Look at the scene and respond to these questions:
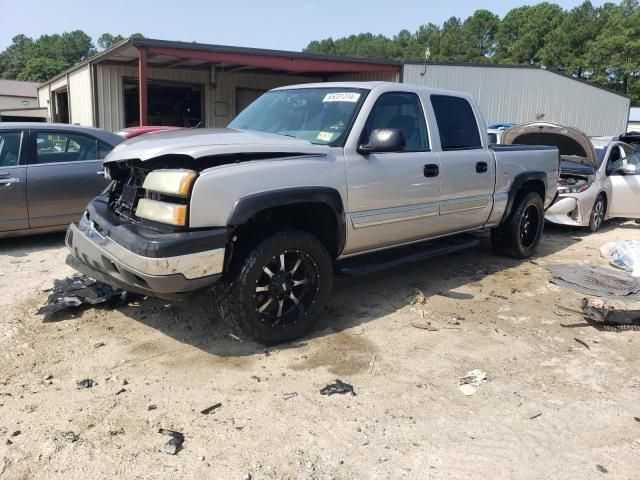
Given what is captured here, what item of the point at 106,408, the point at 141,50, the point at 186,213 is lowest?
the point at 106,408

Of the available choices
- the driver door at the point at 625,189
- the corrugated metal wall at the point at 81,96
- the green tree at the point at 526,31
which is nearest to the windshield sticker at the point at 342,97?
the driver door at the point at 625,189

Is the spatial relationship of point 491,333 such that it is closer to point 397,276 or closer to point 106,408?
point 397,276

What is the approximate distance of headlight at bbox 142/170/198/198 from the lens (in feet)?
11.3

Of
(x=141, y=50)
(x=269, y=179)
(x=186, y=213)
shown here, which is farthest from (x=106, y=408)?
(x=141, y=50)

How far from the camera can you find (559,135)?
917 cm

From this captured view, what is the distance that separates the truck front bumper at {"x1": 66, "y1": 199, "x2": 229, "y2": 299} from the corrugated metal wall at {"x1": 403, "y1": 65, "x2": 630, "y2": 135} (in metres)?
15.2

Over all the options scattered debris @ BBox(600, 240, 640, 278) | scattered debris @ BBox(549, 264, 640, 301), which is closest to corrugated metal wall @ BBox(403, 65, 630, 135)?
scattered debris @ BBox(600, 240, 640, 278)

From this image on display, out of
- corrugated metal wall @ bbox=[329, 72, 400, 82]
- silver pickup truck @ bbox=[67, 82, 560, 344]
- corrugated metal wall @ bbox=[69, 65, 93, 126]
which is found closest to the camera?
silver pickup truck @ bbox=[67, 82, 560, 344]

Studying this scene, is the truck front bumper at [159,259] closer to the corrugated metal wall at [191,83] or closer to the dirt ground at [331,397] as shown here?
the dirt ground at [331,397]

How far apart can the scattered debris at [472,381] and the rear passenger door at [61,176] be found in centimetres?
509

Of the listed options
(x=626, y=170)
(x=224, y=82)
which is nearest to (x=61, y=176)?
(x=626, y=170)

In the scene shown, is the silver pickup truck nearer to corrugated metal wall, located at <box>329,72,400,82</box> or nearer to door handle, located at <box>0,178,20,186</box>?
door handle, located at <box>0,178,20,186</box>

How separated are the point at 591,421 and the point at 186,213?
272 cm

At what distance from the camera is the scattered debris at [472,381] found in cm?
353
